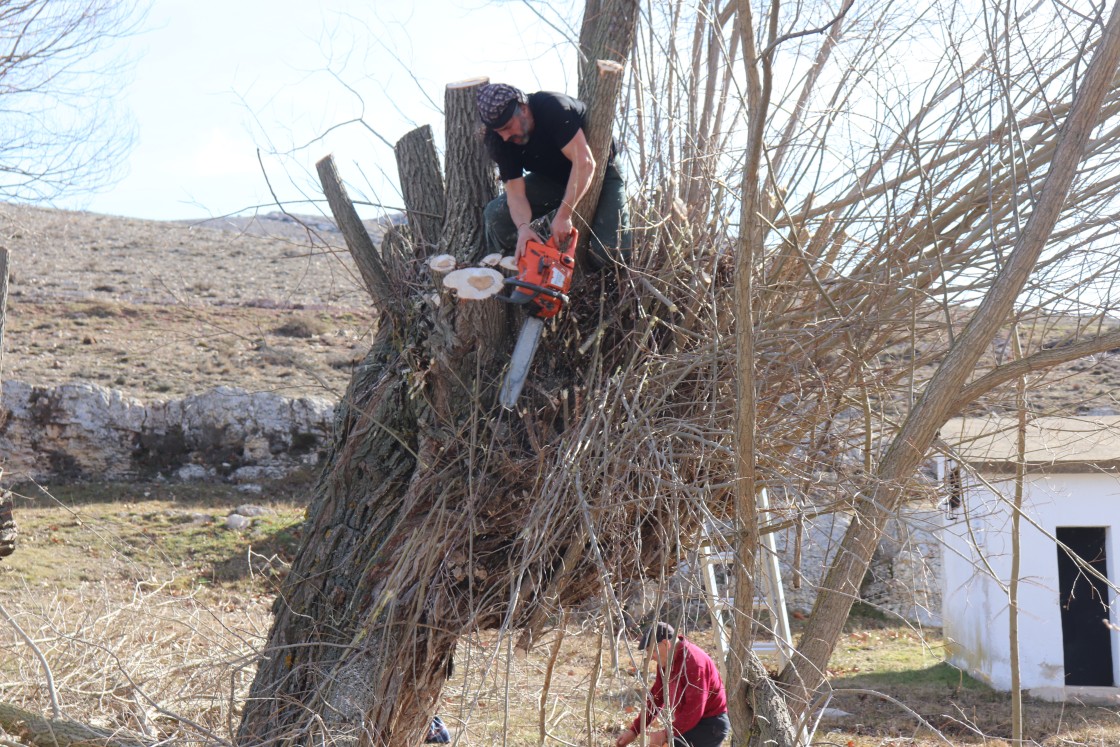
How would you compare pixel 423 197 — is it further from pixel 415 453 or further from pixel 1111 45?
pixel 1111 45

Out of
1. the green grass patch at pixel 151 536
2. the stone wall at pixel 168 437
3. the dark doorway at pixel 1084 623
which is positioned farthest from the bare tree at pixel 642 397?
the stone wall at pixel 168 437

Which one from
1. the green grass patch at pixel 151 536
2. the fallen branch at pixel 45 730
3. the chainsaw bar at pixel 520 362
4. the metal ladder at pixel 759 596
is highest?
the chainsaw bar at pixel 520 362

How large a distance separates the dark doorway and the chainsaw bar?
8.82m

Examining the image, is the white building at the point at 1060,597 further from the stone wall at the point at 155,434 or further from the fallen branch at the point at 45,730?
the stone wall at the point at 155,434

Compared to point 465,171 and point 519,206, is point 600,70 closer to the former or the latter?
point 519,206

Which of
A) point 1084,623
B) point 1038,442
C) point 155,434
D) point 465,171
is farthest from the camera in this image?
point 155,434

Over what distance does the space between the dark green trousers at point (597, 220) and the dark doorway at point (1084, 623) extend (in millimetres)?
8548

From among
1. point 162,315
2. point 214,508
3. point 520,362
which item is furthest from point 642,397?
point 162,315

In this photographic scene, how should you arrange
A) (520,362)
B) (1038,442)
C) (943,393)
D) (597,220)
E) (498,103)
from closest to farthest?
(943,393), (498,103), (520,362), (597,220), (1038,442)

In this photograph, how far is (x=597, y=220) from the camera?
413cm

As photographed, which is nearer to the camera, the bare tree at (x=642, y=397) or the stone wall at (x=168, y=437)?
the bare tree at (x=642, y=397)

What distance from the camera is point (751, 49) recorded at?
104 inches

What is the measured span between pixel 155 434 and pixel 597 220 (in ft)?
43.3

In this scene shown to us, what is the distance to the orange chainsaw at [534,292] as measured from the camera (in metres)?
3.73
